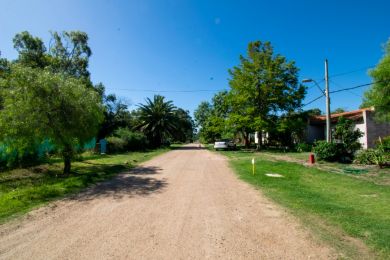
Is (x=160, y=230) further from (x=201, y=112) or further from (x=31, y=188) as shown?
(x=201, y=112)

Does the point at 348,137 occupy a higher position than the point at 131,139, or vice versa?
the point at 348,137

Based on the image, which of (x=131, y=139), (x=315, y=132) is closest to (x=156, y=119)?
(x=131, y=139)

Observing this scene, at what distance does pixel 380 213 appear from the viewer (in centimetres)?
601

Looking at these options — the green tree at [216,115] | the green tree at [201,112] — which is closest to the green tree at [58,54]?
the green tree at [216,115]

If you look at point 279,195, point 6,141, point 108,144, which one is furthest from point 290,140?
point 6,141

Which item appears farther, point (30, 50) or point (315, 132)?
point (315, 132)

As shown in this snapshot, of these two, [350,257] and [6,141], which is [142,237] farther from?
[6,141]

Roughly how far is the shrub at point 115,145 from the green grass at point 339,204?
20567 mm

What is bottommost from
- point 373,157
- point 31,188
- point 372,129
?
point 31,188

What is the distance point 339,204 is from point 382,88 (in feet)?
46.9

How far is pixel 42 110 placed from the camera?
36.3ft

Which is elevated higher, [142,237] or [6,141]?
[6,141]

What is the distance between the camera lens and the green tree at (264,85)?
102 ft

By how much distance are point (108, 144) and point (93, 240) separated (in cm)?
2547
